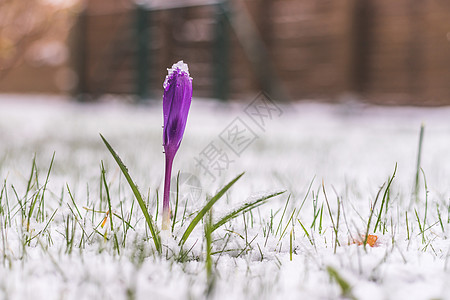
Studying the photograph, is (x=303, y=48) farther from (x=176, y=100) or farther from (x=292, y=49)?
(x=176, y=100)

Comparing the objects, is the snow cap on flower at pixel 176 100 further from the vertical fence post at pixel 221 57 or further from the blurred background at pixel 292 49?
the vertical fence post at pixel 221 57

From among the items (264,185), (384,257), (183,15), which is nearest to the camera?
(384,257)

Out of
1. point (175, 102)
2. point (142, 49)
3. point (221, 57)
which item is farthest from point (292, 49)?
point (175, 102)

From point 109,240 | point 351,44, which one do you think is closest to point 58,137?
point 109,240

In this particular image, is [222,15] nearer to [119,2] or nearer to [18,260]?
[119,2]

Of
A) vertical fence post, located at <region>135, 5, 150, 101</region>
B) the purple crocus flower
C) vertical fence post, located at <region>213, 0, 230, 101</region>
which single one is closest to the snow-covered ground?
the purple crocus flower

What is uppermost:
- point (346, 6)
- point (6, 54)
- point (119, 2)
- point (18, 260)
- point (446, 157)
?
point (119, 2)
